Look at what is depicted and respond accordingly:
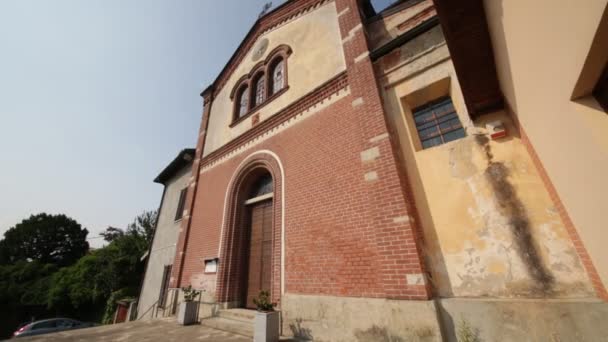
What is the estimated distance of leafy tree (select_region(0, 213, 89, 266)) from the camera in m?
29.4

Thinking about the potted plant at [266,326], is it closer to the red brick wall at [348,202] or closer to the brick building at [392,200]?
the brick building at [392,200]

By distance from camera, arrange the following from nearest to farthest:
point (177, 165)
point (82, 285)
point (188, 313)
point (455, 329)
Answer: point (455, 329) → point (188, 313) → point (177, 165) → point (82, 285)

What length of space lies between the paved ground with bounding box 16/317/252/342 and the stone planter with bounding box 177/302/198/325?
18cm

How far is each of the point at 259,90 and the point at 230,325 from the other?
7.73m

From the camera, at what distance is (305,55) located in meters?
6.99

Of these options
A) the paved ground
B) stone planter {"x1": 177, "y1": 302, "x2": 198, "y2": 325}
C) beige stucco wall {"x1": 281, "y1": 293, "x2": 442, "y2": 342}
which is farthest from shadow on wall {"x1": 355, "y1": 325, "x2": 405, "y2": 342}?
stone planter {"x1": 177, "y1": 302, "x2": 198, "y2": 325}

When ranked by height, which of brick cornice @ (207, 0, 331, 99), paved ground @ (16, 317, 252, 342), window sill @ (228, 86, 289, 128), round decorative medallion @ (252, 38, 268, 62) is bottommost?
paved ground @ (16, 317, 252, 342)

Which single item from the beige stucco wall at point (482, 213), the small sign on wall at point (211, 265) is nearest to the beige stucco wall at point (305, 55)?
the beige stucco wall at point (482, 213)

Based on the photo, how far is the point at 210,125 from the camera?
10.2m

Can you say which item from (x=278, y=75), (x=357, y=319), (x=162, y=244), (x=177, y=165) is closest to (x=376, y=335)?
(x=357, y=319)

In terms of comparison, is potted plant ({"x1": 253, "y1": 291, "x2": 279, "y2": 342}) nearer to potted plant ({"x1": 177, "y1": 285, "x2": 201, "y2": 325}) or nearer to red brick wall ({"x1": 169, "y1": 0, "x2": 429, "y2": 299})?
red brick wall ({"x1": 169, "y1": 0, "x2": 429, "y2": 299})

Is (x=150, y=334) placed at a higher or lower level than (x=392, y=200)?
lower

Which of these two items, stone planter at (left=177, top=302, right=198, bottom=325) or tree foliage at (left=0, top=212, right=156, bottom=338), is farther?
tree foliage at (left=0, top=212, right=156, bottom=338)

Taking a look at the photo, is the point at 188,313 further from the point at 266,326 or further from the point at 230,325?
the point at 266,326
